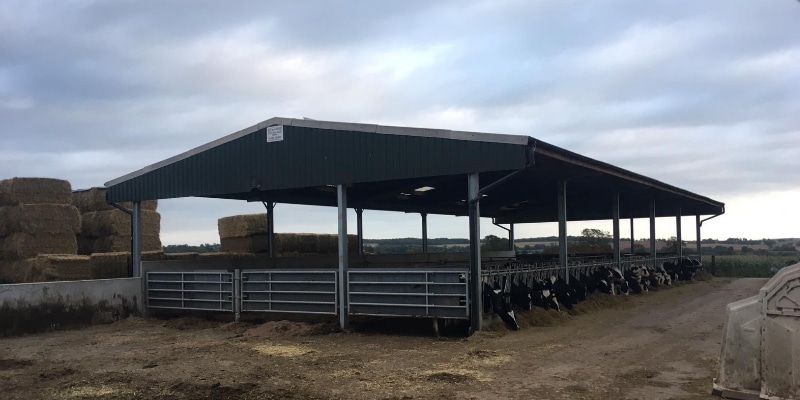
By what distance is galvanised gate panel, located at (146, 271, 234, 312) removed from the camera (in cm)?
1414

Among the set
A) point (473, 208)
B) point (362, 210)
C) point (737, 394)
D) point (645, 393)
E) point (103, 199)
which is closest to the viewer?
point (737, 394)

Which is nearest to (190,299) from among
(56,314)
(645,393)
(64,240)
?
(56,314)

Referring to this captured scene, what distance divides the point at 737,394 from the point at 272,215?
46.8 feet

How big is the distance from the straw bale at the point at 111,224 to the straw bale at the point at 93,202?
0.70 feet

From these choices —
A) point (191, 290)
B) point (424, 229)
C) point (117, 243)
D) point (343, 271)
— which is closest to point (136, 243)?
point (191, 290)

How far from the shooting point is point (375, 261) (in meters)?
20.6

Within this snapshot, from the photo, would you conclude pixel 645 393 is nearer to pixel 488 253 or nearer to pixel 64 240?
pixel 64 240

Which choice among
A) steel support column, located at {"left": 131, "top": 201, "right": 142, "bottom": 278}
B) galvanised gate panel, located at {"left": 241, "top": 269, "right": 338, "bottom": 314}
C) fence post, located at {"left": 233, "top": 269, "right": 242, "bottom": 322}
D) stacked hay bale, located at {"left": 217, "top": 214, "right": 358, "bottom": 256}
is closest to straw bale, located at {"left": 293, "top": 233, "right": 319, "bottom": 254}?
stacked hay bale, located at {"left": 217, "top": 214, "right": 358, "bottom": 256}

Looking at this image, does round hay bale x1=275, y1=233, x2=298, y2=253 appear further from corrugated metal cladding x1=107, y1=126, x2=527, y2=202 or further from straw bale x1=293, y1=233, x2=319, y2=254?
corrugated metal cladding x1=107, y1=126, x2=527, y2=202

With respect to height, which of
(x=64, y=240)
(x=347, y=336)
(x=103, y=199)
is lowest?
(x=347, y=336)

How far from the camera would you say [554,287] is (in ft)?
46.8

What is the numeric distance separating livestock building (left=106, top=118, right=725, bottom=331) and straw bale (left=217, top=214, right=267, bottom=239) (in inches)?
152

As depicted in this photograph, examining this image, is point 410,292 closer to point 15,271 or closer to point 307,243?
point 15,271

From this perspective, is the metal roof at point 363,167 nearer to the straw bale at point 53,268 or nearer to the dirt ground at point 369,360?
the straw bale at point 53,268
